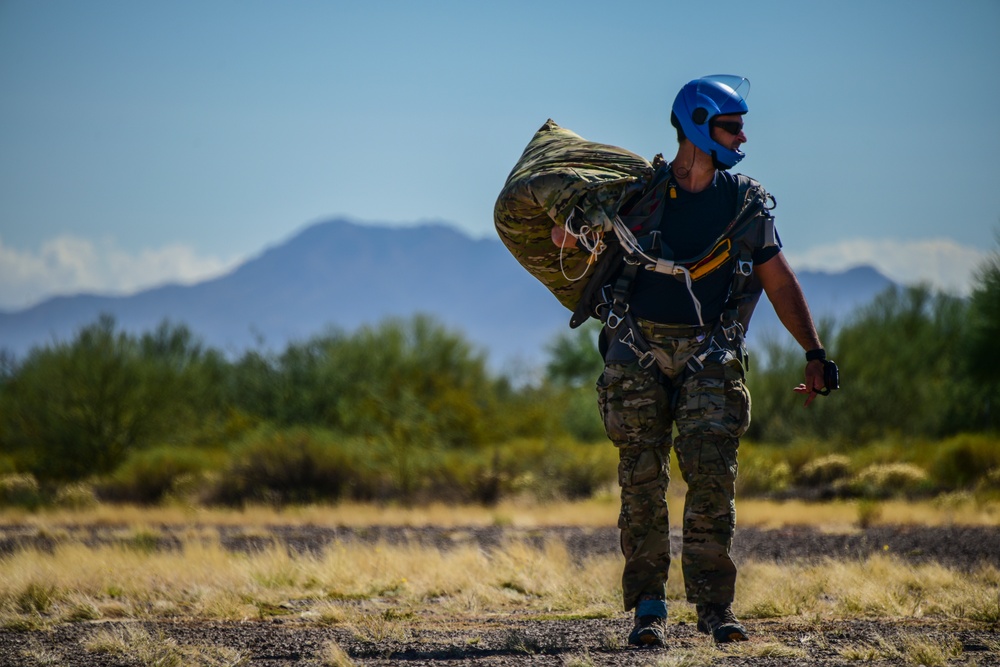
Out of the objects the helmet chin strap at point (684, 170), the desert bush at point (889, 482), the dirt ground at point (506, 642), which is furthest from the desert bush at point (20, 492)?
the helmet chin strap at point (684, 170)

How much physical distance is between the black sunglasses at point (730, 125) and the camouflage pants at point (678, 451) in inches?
40.5

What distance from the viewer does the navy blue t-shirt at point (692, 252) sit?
6.03m

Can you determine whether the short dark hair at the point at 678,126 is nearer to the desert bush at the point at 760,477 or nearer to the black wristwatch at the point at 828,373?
the black wristwatch at the point at 828,373

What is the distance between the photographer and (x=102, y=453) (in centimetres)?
2617

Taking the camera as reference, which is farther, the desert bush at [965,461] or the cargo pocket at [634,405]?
the desert bush at [965,461]

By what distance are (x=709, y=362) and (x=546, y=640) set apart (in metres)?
1.58

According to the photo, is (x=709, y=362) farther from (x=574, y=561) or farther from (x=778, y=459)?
(x=778, y=459)

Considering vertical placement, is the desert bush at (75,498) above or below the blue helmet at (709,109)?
below

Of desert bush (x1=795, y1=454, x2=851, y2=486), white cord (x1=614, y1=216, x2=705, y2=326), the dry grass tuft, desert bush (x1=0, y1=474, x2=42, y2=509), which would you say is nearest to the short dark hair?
white cord (x1=614, y1=216, x2=705, y2=326)

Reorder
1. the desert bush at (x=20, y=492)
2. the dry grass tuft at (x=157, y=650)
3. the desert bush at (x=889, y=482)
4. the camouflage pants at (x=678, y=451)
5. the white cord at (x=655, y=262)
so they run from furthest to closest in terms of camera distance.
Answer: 1. the desert bush at (x=20, y=492)
2. the desert bush at (x=889, y=482)
3. the white cord at (x=655, y=262)
4. the camouflage pants at (x=678, y=451)
5. the dry grass tuft at (x=157, y=650)

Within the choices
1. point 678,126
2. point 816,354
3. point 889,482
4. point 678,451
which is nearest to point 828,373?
point 816,354

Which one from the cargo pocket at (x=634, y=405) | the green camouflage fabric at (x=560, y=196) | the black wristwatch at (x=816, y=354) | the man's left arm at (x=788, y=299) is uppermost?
the green camouflage fabric at (x=560, y=196)

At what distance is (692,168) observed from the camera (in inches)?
240

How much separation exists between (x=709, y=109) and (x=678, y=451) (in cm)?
171
